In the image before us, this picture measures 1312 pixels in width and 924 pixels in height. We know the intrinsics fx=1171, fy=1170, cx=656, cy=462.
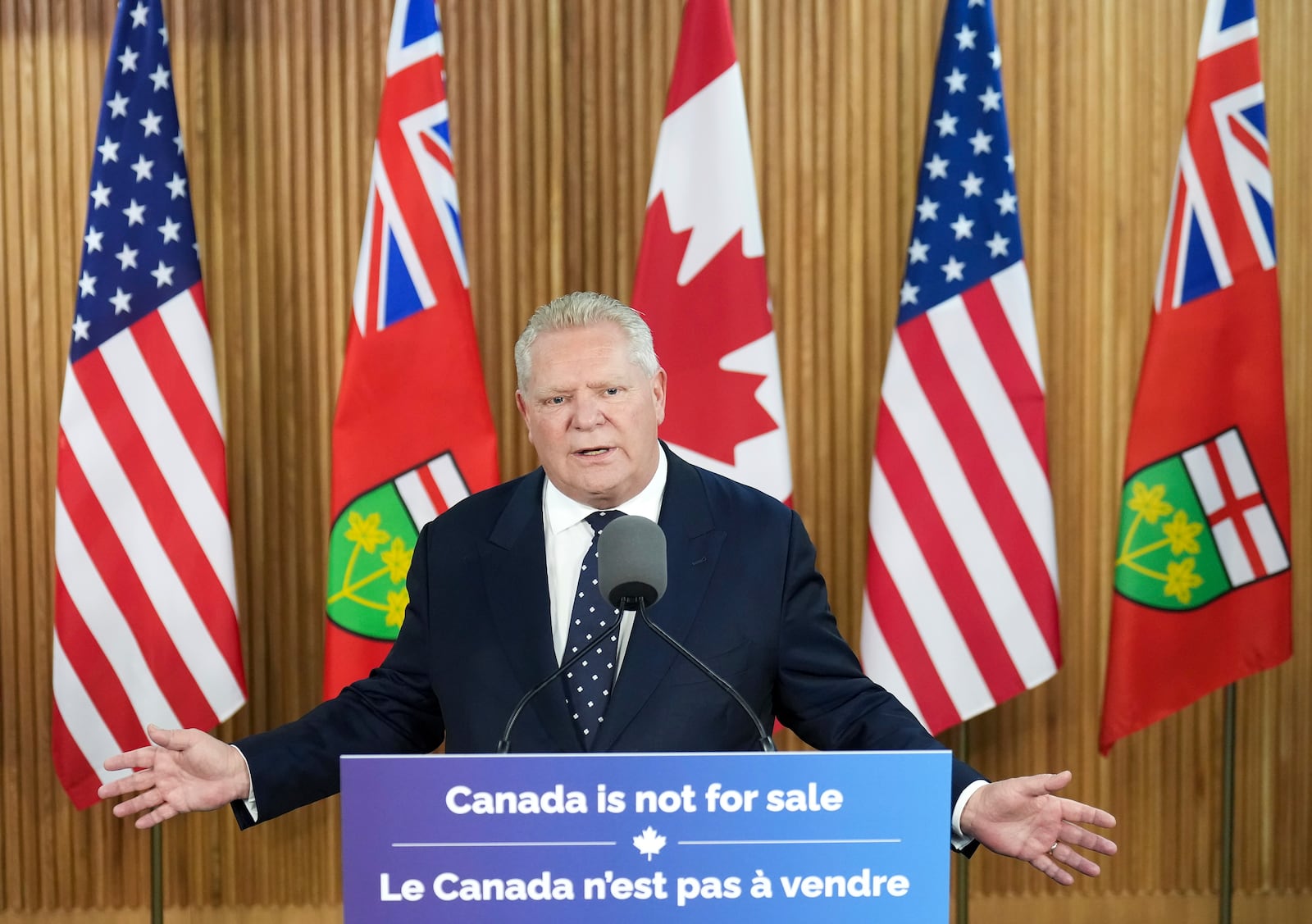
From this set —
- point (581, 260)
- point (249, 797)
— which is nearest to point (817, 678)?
point (249, 797)

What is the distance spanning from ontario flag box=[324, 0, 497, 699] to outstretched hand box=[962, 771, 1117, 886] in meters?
2.32

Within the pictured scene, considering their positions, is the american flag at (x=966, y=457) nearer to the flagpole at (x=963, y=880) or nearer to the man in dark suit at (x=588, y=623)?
the flagpole at (x=963, y=880)

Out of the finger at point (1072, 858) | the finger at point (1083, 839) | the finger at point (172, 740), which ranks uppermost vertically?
the finger at point (172, 740)

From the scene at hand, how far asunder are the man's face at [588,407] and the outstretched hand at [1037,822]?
0.78 m

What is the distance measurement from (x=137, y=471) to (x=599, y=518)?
2186 millimetres

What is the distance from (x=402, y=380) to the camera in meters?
3.60

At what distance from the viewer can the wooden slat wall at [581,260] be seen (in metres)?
3.99

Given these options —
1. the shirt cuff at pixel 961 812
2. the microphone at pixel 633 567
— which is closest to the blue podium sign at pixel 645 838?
the microphone at pixel 633 567

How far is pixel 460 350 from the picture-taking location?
361cm

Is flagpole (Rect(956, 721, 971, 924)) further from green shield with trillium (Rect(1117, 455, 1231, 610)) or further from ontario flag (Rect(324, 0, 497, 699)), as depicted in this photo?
→ ontario flag (Rect(324, 0, 497, 699))

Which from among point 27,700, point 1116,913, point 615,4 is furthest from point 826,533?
point 27,700

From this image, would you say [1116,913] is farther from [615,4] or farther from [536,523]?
[615,4]

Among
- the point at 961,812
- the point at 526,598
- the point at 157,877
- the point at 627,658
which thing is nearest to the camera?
the point at 961,812

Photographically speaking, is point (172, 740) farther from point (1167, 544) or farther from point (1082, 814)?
point (1167, 544)
